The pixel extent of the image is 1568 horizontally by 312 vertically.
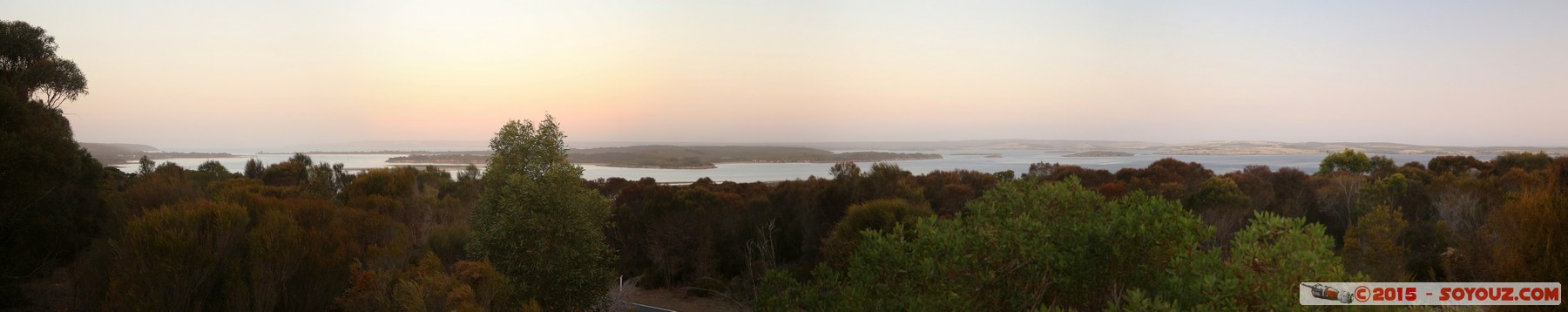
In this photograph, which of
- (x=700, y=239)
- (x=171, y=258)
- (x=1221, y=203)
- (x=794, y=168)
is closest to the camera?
(x=171, y=258)

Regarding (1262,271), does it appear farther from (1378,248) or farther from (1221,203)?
(1221,203)

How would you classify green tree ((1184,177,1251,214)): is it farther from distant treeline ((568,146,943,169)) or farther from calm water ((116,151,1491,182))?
distant treeline ((568,146,943,169))

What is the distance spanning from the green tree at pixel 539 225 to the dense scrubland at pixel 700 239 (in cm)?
5

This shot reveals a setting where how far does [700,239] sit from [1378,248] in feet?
70.0

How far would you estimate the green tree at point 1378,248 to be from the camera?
17.8 meters

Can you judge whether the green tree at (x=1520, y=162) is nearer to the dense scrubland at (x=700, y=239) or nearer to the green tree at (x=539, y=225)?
the dense scrubland at (x=700, y=239)

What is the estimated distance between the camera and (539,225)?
14.7 meters

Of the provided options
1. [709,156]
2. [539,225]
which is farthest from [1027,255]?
[709,156]

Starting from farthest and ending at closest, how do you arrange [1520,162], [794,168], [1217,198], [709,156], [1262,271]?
[709,156] → [794,168] → [1520,162] → [1217,198] → [1262,271]

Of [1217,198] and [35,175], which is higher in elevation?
[35,175]

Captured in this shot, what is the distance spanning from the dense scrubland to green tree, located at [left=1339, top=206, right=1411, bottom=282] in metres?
0.09

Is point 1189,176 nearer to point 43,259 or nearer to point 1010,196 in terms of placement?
point 1010,196

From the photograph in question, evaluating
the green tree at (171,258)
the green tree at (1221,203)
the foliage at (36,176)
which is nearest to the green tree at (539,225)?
the green tree at (171,258)

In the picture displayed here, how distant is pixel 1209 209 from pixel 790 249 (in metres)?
15.8
